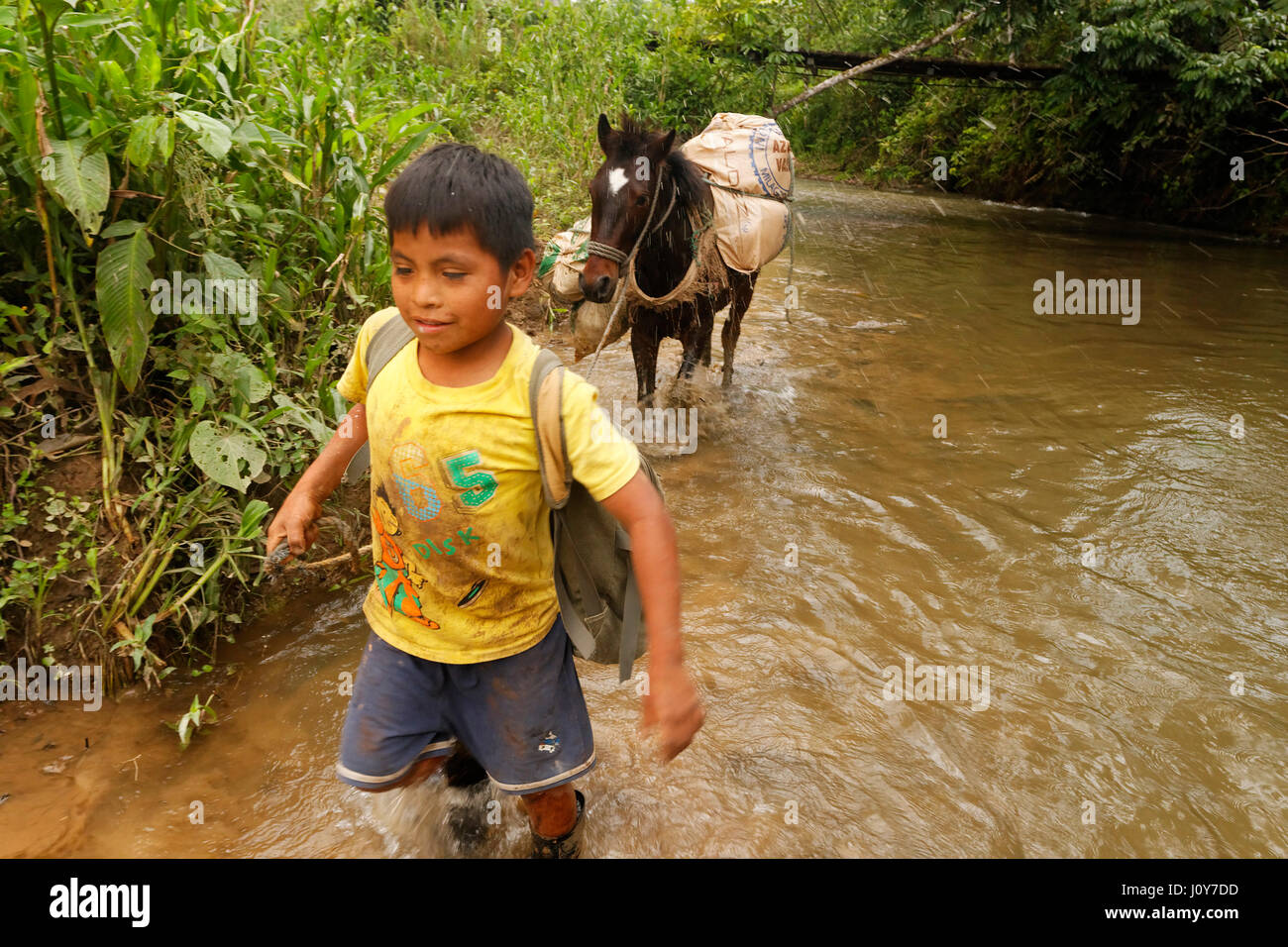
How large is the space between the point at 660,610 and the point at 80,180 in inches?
89.4

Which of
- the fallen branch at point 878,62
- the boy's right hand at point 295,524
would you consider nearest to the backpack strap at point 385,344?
the boy's right hand at point 295,524

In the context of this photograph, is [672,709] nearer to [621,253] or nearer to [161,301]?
[161,301]

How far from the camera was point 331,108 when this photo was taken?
3.60 meters

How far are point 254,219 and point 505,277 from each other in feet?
7.39

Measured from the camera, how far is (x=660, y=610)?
1.55 meters

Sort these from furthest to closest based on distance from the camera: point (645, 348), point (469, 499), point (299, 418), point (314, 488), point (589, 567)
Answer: point (645, 348)
point (299, 418)
point (314, 488)
point (589, 567)
point (469, 499)

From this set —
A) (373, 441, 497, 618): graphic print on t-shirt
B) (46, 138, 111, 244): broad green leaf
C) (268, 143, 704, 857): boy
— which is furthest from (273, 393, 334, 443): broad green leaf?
(373, 441, 497, 618): graphic print on t-shirt

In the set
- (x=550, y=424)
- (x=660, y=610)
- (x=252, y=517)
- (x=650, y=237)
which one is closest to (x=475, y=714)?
(x=660, y=610)

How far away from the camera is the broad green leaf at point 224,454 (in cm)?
278

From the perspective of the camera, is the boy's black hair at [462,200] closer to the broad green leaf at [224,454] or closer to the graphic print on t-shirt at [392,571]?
the graphic print on t-shirt at [392,571]

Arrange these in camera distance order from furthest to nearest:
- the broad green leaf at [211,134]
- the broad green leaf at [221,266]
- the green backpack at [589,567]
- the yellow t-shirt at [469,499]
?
1. the broad green leaf at [221,266]
2. the broad green leaf at [211,134]
3. the green backpack at [589,567]
4. the yellow t-shirt at [469,499]

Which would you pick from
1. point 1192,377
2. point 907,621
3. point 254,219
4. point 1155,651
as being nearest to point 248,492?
point 254,219

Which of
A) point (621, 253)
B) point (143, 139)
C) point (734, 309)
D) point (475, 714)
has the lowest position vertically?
point (475, 714)

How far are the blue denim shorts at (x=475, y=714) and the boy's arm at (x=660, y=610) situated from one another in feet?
1.17
